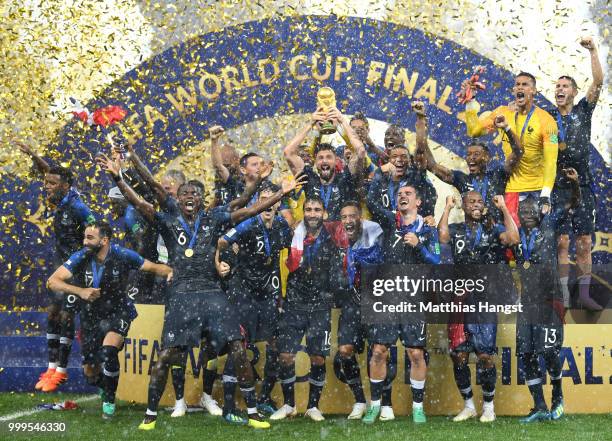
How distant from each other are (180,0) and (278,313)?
480 cm

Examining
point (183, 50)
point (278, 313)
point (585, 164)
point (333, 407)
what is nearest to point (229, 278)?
point (278, 313)

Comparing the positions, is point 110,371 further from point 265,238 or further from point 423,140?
point 423,140

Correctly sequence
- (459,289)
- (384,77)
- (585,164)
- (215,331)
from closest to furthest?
1. (215,331)
2. (459,289)
3. (585,164)
4. (384,77)

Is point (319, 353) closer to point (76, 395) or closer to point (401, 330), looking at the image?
point (401, 330)

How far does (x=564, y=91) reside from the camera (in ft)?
28.4

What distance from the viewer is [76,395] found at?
29.5 ft

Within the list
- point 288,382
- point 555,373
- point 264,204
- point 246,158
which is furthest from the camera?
point 246,158

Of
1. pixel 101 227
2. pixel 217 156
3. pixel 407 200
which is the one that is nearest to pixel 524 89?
pixel 407 200

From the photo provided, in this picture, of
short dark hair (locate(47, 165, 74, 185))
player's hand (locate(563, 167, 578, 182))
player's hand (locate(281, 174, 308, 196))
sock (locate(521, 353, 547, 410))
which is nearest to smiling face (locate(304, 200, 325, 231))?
player's hand (locate(281, 174, 308, 196))

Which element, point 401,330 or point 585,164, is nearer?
point 401,330

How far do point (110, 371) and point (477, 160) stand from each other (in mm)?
3163

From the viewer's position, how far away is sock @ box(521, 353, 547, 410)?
752cm

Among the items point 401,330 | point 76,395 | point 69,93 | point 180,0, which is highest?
point 180,0

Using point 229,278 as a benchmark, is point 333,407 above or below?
below
